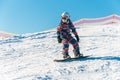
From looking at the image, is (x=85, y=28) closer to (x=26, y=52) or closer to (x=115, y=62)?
(x=26, y=52)

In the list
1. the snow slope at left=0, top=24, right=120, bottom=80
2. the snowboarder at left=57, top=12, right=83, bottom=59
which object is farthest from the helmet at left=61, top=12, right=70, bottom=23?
the snow slope at left=0, top=24, right=120, bottom=80

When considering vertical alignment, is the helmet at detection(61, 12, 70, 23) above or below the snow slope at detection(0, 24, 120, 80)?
above

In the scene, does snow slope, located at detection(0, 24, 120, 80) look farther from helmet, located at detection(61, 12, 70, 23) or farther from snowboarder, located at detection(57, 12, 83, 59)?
helmet, located at detection(61, 12, 70, 23)

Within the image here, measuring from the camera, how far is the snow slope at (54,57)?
1213cm

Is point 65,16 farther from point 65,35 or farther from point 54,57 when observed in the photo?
point 54,57

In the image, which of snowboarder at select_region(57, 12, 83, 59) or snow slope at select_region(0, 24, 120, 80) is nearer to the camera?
snow slope at select_region(0, 24, 120, 80)

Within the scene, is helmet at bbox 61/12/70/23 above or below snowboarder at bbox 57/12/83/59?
above

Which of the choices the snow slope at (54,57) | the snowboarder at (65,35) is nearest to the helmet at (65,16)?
the snowboarder at (65,35)

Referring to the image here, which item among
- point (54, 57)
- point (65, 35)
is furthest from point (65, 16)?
point (54, 57)

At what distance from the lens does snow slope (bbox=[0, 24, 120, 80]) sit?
12133 mm

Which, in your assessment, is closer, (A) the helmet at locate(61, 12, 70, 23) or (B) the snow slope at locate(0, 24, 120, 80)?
(B) the snow slope at locate(0, 24, 120, 80)

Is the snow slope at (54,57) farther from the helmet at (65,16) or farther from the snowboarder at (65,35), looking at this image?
the helmet at (65,16)

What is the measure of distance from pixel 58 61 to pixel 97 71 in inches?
74.1

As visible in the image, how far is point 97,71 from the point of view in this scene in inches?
490
